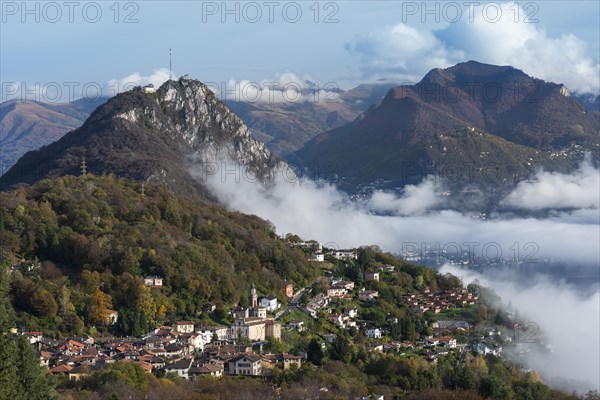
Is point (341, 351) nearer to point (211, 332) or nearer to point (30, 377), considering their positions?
point (211, 332)

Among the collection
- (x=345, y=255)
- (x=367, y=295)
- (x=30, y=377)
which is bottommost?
(x=30, y=377)

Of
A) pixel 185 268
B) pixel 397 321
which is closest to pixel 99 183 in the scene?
pixel 185 268

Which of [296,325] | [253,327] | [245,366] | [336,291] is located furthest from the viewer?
[336,291]

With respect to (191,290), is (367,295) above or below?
below

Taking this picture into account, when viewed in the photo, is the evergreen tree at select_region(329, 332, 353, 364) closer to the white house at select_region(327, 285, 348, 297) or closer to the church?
the church

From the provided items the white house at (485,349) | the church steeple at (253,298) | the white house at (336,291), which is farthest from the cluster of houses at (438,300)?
the church steeple at (253,298)

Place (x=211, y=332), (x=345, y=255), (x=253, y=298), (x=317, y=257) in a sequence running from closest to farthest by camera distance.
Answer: (x=211, y=332) < (x=253, y=298) < (x=317, y=257) < (x=345, y=255)

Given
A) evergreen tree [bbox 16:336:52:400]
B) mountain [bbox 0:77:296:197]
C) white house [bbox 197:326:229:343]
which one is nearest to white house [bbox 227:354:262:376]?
white house [bbox 197:326:229:343]

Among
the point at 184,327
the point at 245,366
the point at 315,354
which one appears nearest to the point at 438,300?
the point at 184,327
